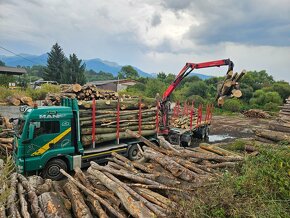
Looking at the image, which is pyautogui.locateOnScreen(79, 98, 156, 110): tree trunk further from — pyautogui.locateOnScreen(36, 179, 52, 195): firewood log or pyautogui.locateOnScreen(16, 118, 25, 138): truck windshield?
pyautogui.locateOnScreen(36, 179, 52, 195): firewood log

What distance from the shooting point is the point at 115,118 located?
32.9ft

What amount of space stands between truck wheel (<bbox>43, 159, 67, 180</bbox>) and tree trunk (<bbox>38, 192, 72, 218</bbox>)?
316cm

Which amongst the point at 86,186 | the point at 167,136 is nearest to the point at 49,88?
the point at 167,136

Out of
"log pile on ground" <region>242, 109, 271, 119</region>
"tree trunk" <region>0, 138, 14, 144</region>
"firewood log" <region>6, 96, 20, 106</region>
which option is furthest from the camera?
"log pile on ground" <region>242, 109, 271, 119</region>

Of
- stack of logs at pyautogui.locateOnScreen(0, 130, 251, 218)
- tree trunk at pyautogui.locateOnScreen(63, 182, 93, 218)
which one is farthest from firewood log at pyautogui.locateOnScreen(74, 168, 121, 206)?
tree trunk at pyautogui.locateOnScreen(63, 182, 93, 218)

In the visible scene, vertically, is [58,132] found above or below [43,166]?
above

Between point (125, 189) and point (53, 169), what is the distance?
13.9 feet

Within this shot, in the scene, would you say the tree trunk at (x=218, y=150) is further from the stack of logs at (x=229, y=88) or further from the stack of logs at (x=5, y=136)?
the stack of logs at (x=5, y=136)

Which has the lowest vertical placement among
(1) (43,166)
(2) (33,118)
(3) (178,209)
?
(1) (43,166)

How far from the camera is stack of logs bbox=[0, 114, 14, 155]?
10267 millimetres

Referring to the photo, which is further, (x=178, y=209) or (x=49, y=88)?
(x=49, y=88)

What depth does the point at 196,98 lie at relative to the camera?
3484cm

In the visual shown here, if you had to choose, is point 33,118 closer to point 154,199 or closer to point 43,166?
point 43,166

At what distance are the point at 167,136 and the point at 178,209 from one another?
8978mm
